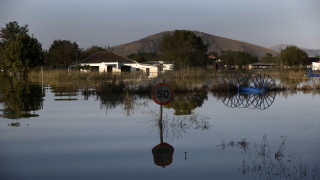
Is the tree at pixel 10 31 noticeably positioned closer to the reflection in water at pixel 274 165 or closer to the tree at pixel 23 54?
the tree at pixel 23 54

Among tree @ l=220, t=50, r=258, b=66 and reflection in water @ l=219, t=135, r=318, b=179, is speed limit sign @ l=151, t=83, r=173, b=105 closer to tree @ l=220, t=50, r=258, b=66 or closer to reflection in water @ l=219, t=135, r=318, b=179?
reflection in water @ l=219, t=135, r=318, b=179

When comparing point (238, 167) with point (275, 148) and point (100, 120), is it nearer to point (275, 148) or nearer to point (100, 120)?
point (275, 148)

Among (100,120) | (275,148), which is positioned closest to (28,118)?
(100,120)

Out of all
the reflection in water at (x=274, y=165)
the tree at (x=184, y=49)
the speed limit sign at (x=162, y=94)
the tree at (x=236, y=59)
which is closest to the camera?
the reflection in water at (x=274, y=165)

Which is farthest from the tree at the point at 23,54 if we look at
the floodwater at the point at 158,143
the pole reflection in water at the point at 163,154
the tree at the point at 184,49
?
the pole reflection in water at the point at 163,154

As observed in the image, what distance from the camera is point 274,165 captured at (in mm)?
8641

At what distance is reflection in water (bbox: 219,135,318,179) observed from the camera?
7918 millimetres

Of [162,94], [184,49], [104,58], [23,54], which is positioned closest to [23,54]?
[23,54]

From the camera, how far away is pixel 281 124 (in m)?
14.5

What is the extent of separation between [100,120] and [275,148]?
23.3 feet

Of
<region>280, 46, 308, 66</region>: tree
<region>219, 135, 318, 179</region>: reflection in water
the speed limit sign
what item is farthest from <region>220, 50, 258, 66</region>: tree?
<region>219, 135, 318, 179</region>: reflection in water

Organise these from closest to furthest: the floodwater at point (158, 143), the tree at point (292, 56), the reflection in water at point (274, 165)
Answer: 1. the reflection in water at point (274, 165)
2. the floodwater at point (158, 143)
3. the tree at point (292, 56)

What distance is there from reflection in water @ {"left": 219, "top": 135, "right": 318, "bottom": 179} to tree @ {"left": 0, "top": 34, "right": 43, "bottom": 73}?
209 feet

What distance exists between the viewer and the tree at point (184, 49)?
3258 inches
